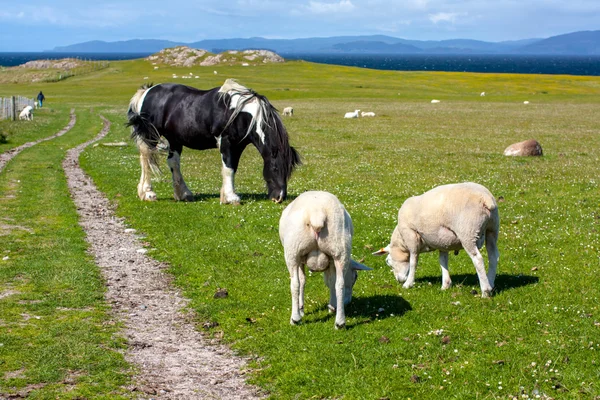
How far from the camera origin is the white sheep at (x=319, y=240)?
1001 cm

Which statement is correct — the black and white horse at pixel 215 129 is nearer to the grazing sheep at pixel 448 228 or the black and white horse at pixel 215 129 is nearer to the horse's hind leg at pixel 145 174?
the horse's hind leg at pixel 145 174

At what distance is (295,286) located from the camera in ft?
33.9

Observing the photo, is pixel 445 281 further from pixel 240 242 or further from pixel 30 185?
A: pixel 30 185

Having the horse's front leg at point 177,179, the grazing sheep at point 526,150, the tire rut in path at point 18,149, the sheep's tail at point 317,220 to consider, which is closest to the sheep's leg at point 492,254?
the sheep's tail at point 317,220

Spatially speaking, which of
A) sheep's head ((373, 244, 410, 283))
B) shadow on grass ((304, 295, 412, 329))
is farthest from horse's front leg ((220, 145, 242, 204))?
shadow on grass ((304, 295, 412, 329))

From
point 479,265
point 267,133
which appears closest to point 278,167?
point 267,133

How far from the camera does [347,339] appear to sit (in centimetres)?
993

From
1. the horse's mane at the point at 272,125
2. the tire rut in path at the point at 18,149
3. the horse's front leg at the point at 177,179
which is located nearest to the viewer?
the horse's mane at the point at 272,125

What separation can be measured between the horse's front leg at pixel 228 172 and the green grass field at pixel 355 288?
1.77ft

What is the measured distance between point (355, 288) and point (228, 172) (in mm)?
8855

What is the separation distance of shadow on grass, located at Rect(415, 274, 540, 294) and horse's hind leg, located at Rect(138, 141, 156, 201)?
11.7 meters

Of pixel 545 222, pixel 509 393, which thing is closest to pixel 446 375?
pixel 509 393

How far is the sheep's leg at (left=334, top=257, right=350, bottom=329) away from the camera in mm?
10023

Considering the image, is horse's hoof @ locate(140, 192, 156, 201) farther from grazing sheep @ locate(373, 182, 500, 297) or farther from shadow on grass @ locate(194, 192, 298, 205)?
grazing sheep @ locate(373, 182, 500, 297)
